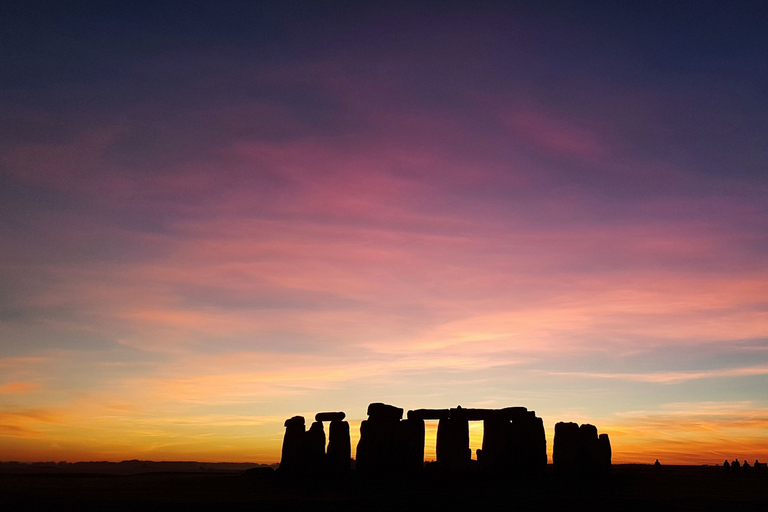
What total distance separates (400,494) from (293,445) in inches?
333

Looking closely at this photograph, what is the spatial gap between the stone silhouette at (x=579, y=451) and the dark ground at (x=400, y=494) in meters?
0.80

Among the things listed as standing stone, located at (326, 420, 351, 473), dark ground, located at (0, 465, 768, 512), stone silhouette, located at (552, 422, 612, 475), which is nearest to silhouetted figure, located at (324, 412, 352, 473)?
standing stone, located at (326, 420, 351, 473)

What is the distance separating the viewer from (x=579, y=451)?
1147 inches

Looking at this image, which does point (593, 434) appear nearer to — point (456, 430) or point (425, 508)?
point (456, 430)

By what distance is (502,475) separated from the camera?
27.5 meters

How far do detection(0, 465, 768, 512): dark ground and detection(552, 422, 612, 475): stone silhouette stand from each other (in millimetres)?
799

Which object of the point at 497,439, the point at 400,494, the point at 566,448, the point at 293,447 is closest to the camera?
the point at 400,494

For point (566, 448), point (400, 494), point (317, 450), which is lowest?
point (400, 494)

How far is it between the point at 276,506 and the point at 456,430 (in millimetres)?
10640

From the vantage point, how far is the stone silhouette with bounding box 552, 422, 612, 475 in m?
29.0

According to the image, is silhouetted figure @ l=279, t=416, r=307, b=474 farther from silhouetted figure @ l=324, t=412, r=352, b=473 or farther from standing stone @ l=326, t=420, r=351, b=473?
standing stone @ l=326, t=420, r=351, b=473

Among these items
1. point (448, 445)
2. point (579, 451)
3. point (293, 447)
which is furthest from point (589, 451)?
point (293, 447)

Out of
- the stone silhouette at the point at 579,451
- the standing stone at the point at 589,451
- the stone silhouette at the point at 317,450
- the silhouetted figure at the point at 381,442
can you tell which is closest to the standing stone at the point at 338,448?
the stone silhouette at the point at 317,450

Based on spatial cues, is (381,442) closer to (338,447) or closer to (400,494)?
(338,447)
